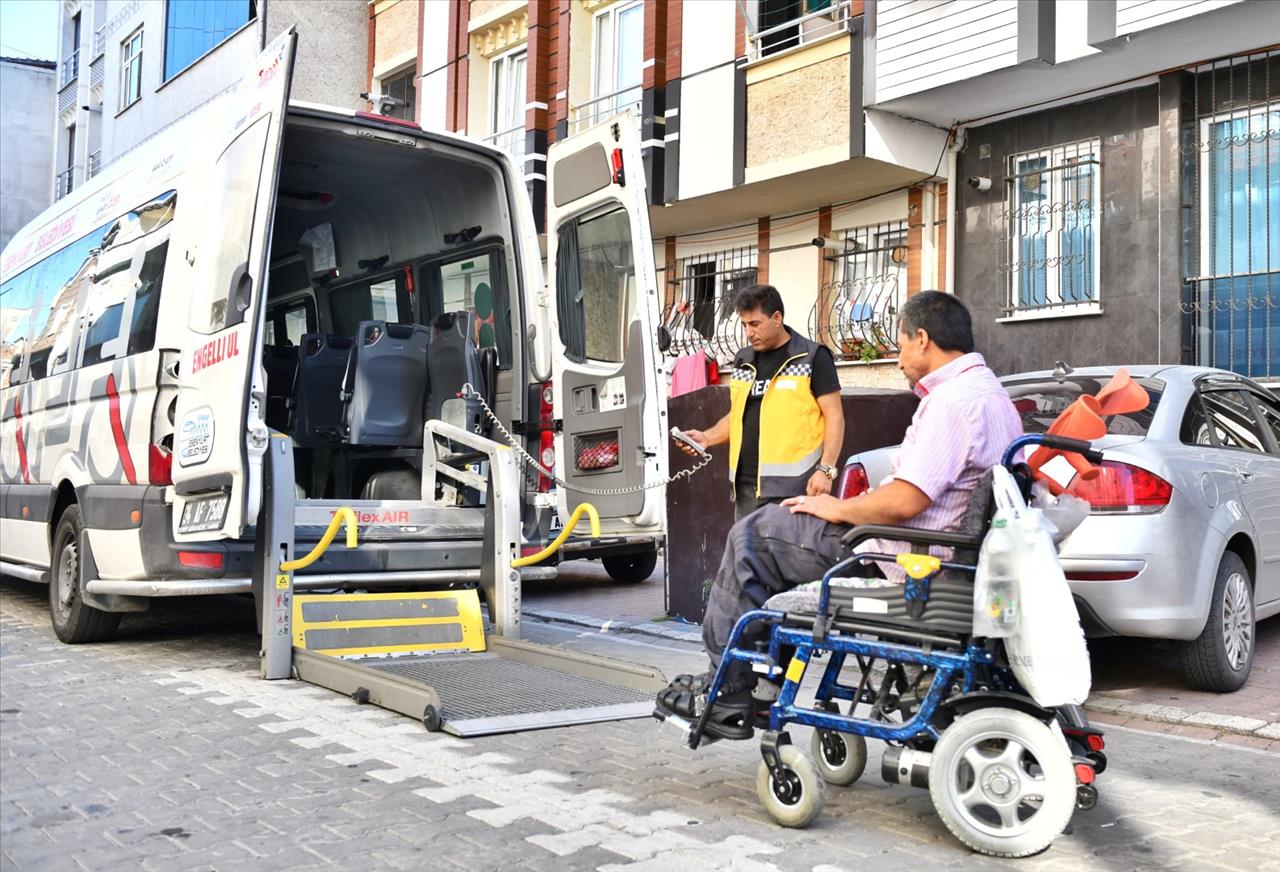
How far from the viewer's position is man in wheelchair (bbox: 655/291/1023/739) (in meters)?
3.76

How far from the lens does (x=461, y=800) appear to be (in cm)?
406

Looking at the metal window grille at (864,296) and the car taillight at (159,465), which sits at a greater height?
the metal window grille at (864,296)

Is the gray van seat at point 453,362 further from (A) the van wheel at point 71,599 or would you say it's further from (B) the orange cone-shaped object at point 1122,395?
(B) the orange cone-shaped object at point 1122,395

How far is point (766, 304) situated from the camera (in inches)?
233

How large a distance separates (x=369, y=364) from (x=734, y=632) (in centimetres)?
461

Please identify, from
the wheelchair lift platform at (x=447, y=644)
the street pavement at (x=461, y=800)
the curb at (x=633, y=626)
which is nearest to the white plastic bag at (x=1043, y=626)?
the street pavement at (x=461, y=800)

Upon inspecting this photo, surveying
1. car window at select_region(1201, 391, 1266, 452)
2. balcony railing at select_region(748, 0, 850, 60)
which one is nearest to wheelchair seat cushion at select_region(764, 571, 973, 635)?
car window at select_region(1201, 391, 1266, 452)

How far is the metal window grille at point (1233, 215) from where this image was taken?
11.1 metres

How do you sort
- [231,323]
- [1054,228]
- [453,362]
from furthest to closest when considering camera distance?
[1054,228] → [453,362] → [231,323]

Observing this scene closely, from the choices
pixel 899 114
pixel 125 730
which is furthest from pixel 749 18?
pixel 125 730

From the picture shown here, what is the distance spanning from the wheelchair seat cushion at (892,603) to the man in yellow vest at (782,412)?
1.90 meters

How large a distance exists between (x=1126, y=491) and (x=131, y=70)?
94.3 feet

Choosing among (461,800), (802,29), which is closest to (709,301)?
(802,29)

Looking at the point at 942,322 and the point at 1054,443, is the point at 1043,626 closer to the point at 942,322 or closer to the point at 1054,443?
the point at 1054,443
